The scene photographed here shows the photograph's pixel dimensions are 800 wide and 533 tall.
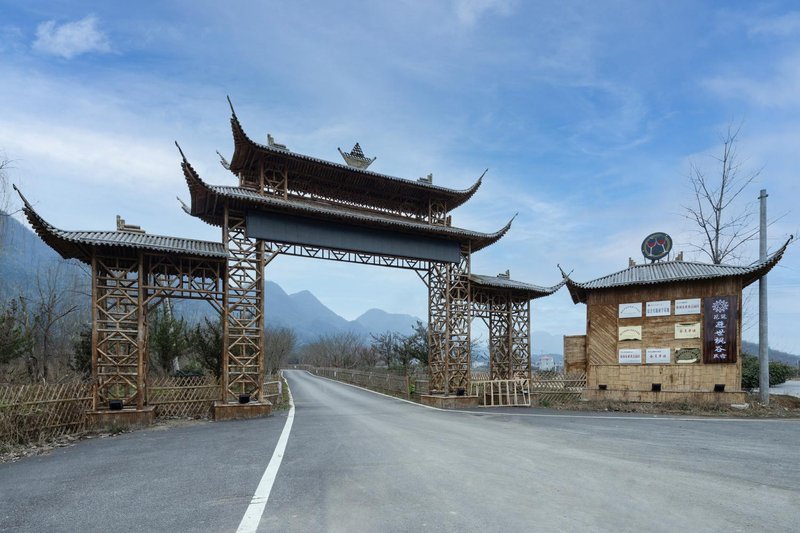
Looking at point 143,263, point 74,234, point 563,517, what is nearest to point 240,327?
point 143,263

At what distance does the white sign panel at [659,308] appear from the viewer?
58.8 feet

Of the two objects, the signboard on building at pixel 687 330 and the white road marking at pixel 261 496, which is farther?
the signboard on building at pixel 687 330

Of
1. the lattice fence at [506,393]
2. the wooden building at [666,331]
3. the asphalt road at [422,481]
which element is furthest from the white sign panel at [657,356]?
the asphalt road at [422,481]

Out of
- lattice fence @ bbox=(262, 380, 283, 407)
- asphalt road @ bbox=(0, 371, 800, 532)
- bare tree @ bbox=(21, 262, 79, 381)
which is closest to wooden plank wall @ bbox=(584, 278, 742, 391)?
asphalt road @ bbox=(0, 371, 800, 532)

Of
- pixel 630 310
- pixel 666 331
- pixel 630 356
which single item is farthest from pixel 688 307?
pixel 630 356

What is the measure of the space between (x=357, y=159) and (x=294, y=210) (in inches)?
162

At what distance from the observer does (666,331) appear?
A: 1788 cm

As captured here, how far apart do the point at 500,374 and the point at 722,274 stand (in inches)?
409

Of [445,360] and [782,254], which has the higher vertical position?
[782,254]

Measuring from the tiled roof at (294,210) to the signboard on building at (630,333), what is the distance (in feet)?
21.8

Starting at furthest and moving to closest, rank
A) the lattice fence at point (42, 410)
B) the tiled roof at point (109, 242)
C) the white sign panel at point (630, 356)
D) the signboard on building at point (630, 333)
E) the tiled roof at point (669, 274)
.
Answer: the signboard on building at point (630, 333) < the white sign panel at point (630, 356) < the tiled roof at point (669, 274) < the tiled roof at point (109, 242) < the lattice fence at point (42, 410)

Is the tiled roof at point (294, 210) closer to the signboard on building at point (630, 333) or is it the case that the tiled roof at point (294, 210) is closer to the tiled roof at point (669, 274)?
the tiled roof at point (669, 274)

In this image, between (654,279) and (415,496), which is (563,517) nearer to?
(415,496)

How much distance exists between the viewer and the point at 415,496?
5906mm
